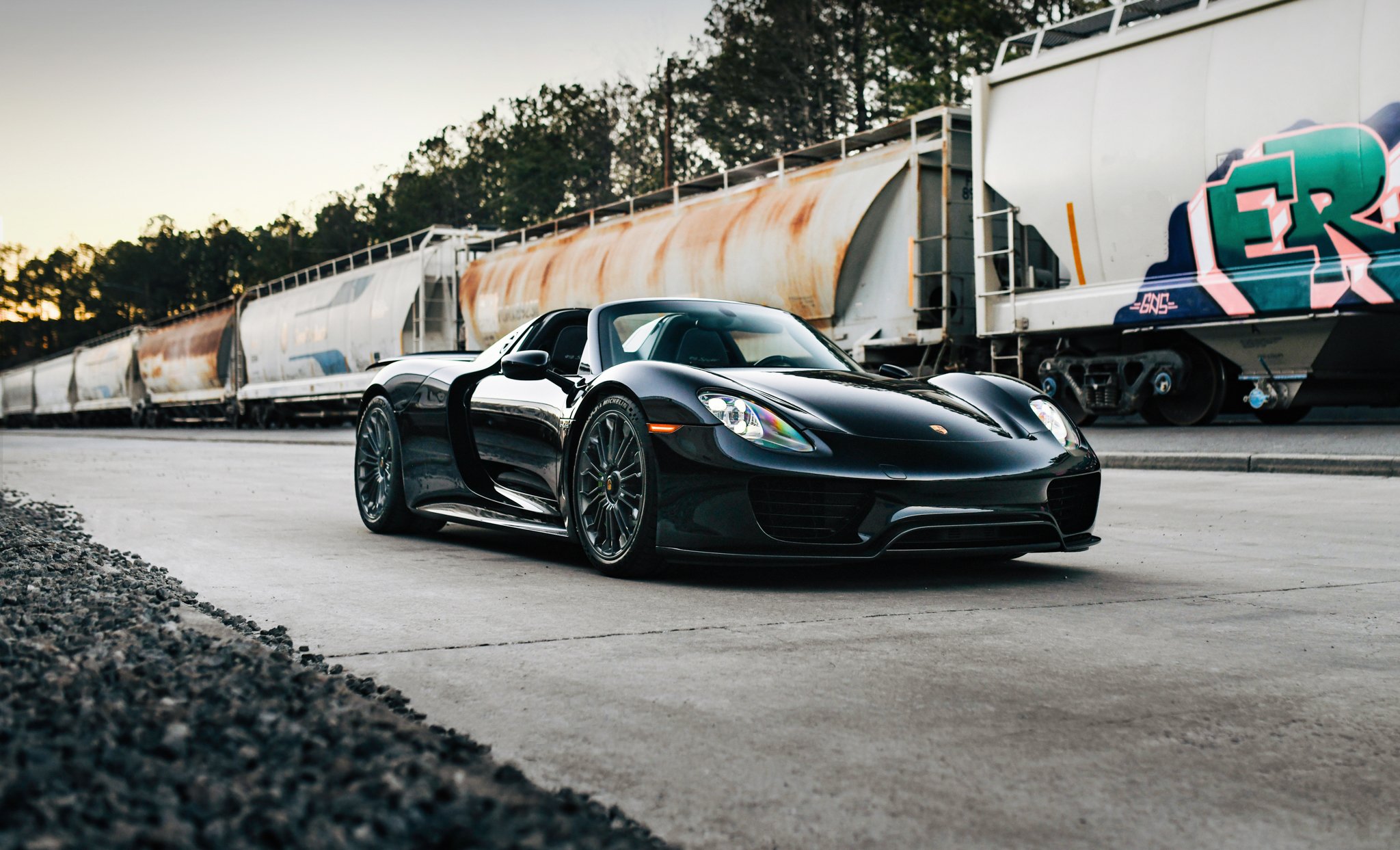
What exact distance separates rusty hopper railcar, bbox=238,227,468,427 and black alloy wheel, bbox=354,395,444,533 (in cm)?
1973

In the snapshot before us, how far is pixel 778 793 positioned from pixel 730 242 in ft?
51.9

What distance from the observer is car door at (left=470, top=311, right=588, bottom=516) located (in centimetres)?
581

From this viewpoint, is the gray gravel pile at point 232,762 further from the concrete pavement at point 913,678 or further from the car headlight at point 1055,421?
the car headlight at point 1055,421

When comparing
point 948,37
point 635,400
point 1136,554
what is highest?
point 948,37

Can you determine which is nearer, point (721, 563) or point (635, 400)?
point (721, 563)

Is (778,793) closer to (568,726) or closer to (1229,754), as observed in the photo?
(568,726)

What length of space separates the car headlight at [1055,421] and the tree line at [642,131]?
3354 centimetres

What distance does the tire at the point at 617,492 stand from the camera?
5047 mm

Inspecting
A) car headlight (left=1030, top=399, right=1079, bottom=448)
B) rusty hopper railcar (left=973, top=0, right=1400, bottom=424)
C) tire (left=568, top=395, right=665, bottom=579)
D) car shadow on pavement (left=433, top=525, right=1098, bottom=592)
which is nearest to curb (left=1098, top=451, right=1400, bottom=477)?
rusty hopper railcar (left=973, top=0, right=1400, bottom=424)

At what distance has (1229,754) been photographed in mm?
2621

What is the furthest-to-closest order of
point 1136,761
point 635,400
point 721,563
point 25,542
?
point 25,542
point 635,400
point 721,563
point 1136,761

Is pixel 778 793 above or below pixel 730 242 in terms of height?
below

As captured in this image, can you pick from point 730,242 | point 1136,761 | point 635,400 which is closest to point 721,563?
point 635,400

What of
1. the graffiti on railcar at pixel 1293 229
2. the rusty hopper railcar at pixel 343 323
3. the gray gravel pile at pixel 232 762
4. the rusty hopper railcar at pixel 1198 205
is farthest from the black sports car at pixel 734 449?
the rusty hopper railcar at pixel 343 323
